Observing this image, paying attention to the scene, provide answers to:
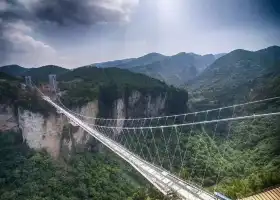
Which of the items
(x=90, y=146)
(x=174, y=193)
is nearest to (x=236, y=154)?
(x=90, y=146)

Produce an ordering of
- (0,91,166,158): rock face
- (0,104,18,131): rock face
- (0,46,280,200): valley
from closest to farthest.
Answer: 1. (0,46,280,200): valley
2. (0,104,18,131): rock face
3. (0,91,166,158): rock face

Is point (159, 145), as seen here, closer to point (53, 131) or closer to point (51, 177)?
point (53, 131)

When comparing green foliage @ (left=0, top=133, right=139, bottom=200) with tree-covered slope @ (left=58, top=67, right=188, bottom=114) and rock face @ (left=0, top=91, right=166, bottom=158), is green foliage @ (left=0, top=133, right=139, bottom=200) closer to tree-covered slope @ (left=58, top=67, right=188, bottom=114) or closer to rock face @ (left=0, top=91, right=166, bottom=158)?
rock face @ (left=0, top=91, right=166, bottom=158)

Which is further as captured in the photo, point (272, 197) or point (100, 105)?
point (100, 105)

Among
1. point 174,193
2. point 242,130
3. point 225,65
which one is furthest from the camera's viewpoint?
point 225,65

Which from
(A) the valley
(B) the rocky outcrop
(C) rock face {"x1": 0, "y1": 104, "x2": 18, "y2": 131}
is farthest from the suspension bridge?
(C) rock face {"x1": 0, "y1": 104, "x2": 18, "y2": 131}

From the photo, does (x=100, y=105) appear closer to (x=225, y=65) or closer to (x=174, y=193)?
(x=174, y=193)

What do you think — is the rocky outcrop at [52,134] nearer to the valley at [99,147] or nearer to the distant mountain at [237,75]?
the valley at [99,147]

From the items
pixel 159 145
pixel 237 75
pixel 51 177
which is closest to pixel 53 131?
pixel 51 177
